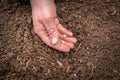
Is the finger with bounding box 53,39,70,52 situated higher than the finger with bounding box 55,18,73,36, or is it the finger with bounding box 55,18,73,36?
the finger with bounding box 55,18,73,36

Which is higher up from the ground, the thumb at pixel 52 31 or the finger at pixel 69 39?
the thumb at pixel 52 31

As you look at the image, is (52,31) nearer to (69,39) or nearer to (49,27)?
(49,27)

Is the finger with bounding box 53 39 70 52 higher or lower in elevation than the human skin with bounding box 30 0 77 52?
lower

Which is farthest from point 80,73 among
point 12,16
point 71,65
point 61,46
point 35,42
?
point 12,16

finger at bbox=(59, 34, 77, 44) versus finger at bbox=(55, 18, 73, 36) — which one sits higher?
finger at bbox=(55, 18, 73, 36)
